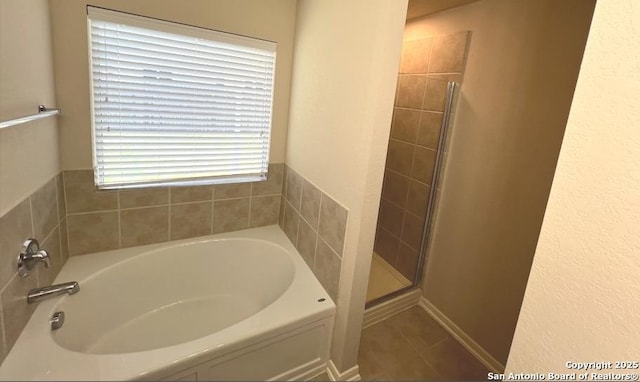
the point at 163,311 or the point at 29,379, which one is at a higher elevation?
the point at 29,379

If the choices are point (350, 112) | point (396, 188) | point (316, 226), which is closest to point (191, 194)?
point (316, 226)

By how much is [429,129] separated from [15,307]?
8.21 ft

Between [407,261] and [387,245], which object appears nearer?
[407,261]

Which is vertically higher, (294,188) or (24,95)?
(24,95)

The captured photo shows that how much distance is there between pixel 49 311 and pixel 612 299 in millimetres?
2026

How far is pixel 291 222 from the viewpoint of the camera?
219 cm

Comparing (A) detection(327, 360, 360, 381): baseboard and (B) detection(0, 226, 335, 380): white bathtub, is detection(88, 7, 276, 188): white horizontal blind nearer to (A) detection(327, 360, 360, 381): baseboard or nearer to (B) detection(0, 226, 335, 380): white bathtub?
(B) detection(0, 226, 335, 380): white bathtub

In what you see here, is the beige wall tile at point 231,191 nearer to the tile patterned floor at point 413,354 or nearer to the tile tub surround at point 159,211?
the tile tub surround at point 159,211

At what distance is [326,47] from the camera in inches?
66.0

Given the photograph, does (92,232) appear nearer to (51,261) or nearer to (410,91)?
(51,261)

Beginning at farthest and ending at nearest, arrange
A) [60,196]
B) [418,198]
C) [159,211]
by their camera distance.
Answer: [418,198]
[159,211]
[60,196]

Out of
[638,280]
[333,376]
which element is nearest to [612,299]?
[638,280]

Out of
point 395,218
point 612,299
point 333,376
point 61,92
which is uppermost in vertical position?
point 61,92

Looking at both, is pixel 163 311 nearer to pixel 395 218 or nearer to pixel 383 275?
pixel 383 275
